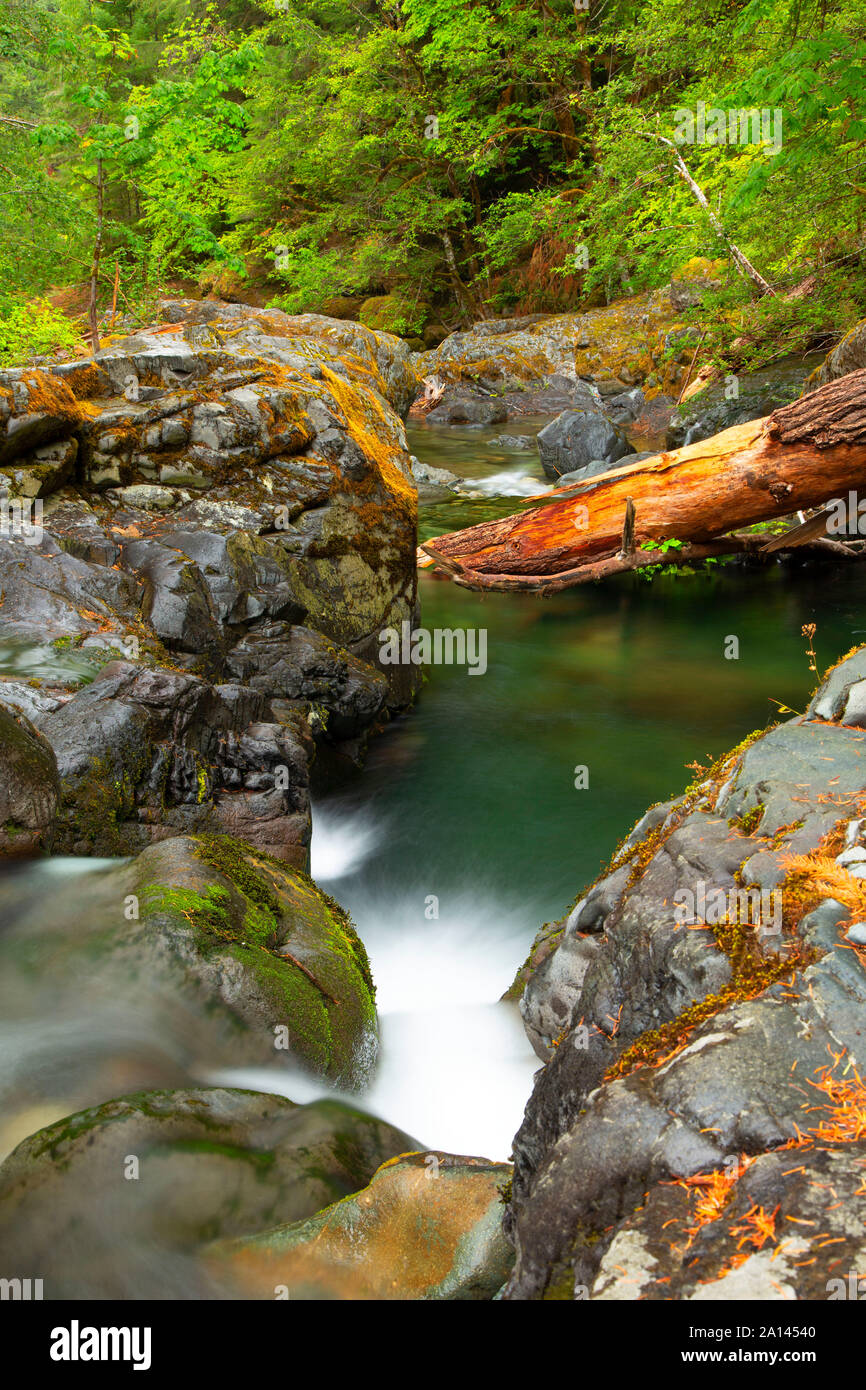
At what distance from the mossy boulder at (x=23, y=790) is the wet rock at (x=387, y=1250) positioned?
84.3 inches

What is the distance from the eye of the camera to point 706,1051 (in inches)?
77.7

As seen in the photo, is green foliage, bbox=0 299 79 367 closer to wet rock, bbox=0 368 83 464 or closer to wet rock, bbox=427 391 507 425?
wet rock, bbox=0 368 83 464

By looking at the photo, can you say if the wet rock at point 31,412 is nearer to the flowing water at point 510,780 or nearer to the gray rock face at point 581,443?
the flowing water at point 510,780

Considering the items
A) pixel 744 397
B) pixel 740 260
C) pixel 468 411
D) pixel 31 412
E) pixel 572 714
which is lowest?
pixel 572 714

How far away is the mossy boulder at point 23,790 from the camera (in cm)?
383

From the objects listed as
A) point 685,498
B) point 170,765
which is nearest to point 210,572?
point 170,765

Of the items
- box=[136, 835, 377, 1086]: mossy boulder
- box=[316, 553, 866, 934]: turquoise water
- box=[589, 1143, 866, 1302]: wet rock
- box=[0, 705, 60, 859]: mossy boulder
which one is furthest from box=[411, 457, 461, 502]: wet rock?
box=[589, 1143, 866, 1302]: wet rock

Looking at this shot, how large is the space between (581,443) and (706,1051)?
1467 cm

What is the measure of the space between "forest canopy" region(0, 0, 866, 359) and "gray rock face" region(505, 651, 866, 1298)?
6.55 meters

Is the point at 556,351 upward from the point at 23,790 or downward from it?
upward

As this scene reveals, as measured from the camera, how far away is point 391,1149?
332 cm

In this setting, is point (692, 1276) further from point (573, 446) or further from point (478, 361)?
point (478, 361)

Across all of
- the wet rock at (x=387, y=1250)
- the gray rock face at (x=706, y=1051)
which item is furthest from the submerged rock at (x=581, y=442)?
the wet rock at (x=387, y=1250)

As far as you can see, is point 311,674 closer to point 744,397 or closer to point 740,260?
point 740,260
